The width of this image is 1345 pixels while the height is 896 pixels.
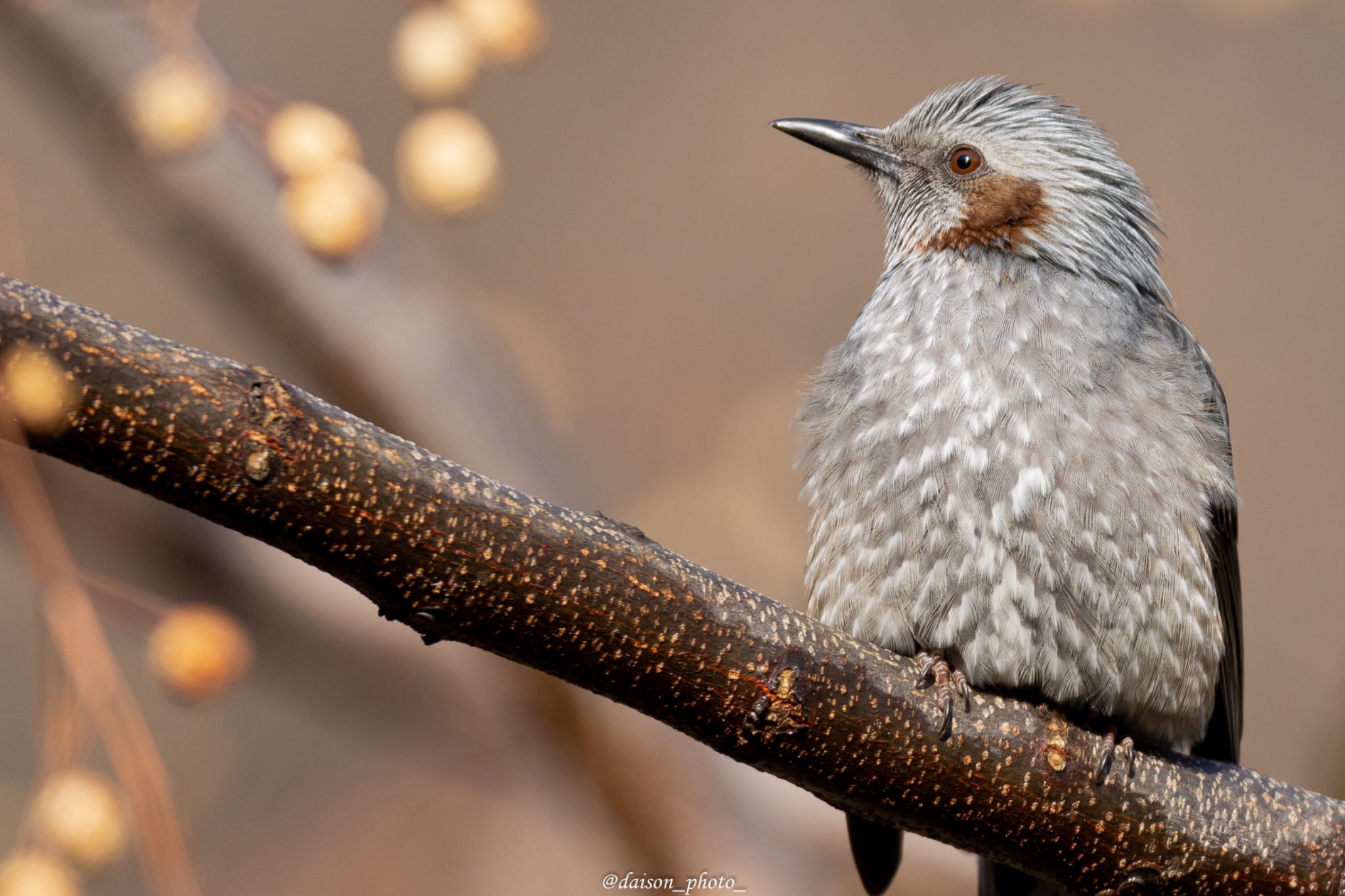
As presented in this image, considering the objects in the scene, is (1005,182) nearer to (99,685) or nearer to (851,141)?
(851,141)

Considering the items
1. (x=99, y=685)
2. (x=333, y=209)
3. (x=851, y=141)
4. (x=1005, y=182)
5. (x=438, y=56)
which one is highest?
(x=851, y=141)

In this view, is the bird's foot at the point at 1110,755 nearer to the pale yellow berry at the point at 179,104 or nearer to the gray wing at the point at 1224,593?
the gray wing at the point at 1224,593

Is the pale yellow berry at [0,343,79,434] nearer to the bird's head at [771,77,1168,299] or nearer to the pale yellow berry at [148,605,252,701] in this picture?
the pale yellow berry at [148,605,252,701]

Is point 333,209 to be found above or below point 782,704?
above

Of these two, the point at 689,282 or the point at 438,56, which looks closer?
the point at 438,56

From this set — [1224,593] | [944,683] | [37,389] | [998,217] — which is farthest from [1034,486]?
[37,389]

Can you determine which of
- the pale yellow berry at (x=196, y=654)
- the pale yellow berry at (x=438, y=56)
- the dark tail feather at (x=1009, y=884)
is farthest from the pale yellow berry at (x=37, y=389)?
the dark tail feather at (x=1009, y=884)
